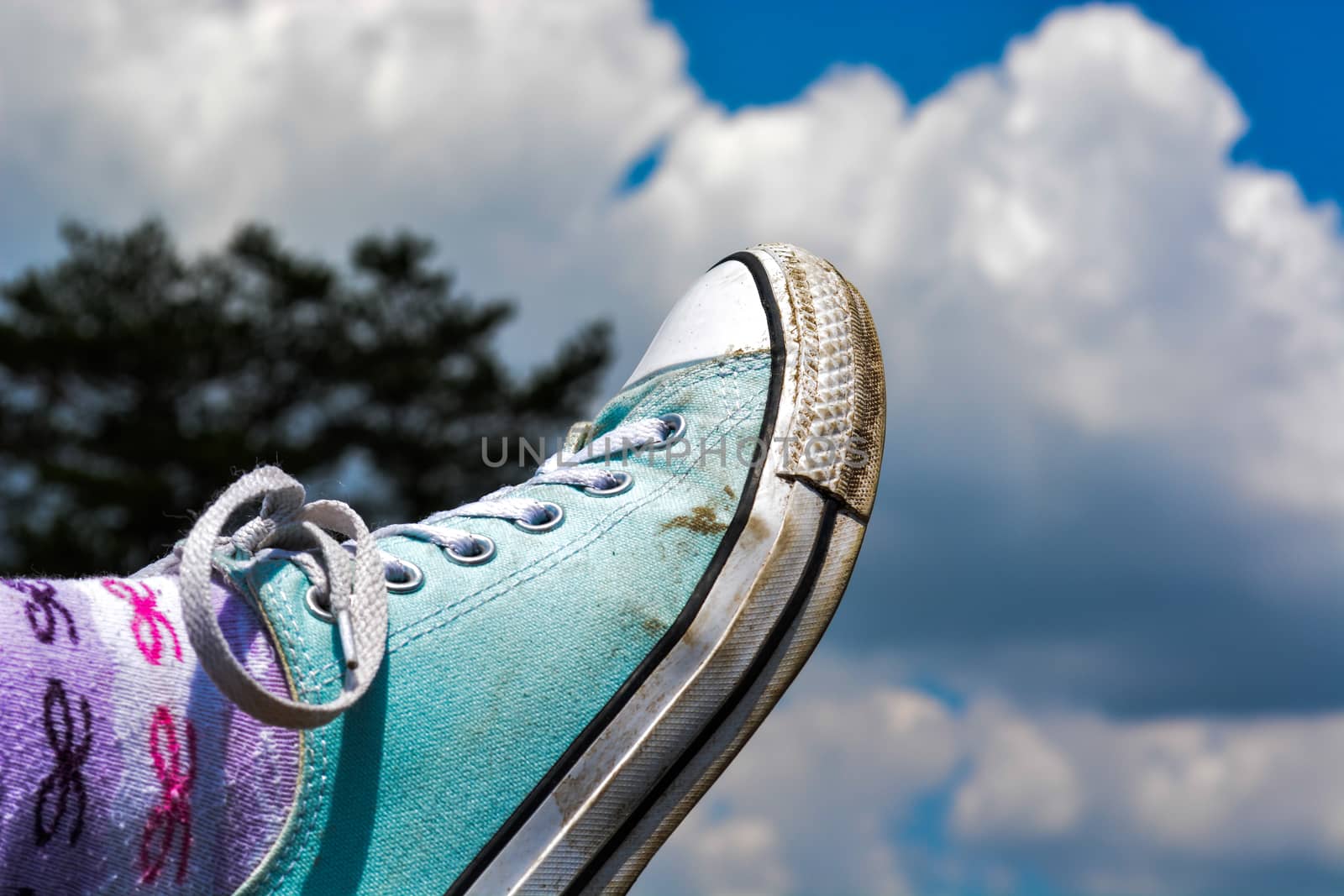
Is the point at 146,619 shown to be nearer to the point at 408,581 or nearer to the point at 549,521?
the point at 408,581

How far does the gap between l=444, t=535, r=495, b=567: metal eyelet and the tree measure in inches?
502

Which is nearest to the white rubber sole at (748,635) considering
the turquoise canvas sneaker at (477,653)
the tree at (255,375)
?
the turquoise canvas sneaker at (477,653)

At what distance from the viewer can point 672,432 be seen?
2.00 metres

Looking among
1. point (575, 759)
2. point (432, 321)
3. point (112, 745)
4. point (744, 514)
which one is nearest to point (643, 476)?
point (744, 514)

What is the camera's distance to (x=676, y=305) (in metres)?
2.30

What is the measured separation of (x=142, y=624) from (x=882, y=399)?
1.07 m

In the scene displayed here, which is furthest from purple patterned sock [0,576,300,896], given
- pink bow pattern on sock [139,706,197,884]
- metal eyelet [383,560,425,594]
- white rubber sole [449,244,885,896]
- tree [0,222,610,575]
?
tree [0,222,610,575]

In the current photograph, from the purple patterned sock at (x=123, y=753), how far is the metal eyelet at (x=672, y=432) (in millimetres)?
701

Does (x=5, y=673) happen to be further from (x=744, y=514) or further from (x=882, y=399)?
(x=882, y=399)

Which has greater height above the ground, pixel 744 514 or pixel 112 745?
pixel 744 514

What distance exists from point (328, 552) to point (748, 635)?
0.54 m

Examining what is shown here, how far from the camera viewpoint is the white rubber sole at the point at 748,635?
1585mm

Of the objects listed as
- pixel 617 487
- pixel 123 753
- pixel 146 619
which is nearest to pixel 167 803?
pixel 123 753

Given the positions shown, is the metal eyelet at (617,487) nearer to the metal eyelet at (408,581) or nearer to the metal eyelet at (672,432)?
the metal eyelet at (672,432)
